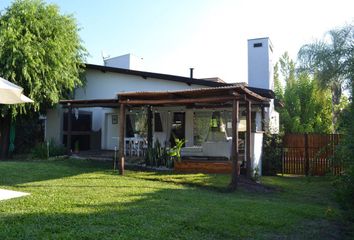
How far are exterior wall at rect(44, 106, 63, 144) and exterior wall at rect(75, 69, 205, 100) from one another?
205cm

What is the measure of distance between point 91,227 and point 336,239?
4.02 m

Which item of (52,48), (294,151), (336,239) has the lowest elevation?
(336,239)

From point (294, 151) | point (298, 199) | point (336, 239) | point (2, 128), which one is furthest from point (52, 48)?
point (336, 239)

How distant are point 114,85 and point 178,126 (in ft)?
14.8

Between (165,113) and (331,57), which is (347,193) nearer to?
(331,57)

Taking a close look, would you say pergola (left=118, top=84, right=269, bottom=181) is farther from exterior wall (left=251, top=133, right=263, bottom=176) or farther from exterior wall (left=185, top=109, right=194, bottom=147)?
exterior wall (left=185, top=109, right=194, bottom=147)

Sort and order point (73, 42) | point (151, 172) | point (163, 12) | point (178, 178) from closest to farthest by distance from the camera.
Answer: point (178, 178) → point (151, 172) → point (163, 12) → point (73, 42)

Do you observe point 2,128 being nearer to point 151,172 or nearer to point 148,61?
point 151,172

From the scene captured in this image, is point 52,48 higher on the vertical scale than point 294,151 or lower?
higher

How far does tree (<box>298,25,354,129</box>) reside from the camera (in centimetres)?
1487

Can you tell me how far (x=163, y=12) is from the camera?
14.1 meters

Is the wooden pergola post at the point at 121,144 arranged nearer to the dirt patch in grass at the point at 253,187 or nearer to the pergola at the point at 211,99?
the pergola at the point at 211,99

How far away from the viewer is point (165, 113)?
18.6 metres

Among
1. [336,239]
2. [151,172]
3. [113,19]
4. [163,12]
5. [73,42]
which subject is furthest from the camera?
[73,42]
